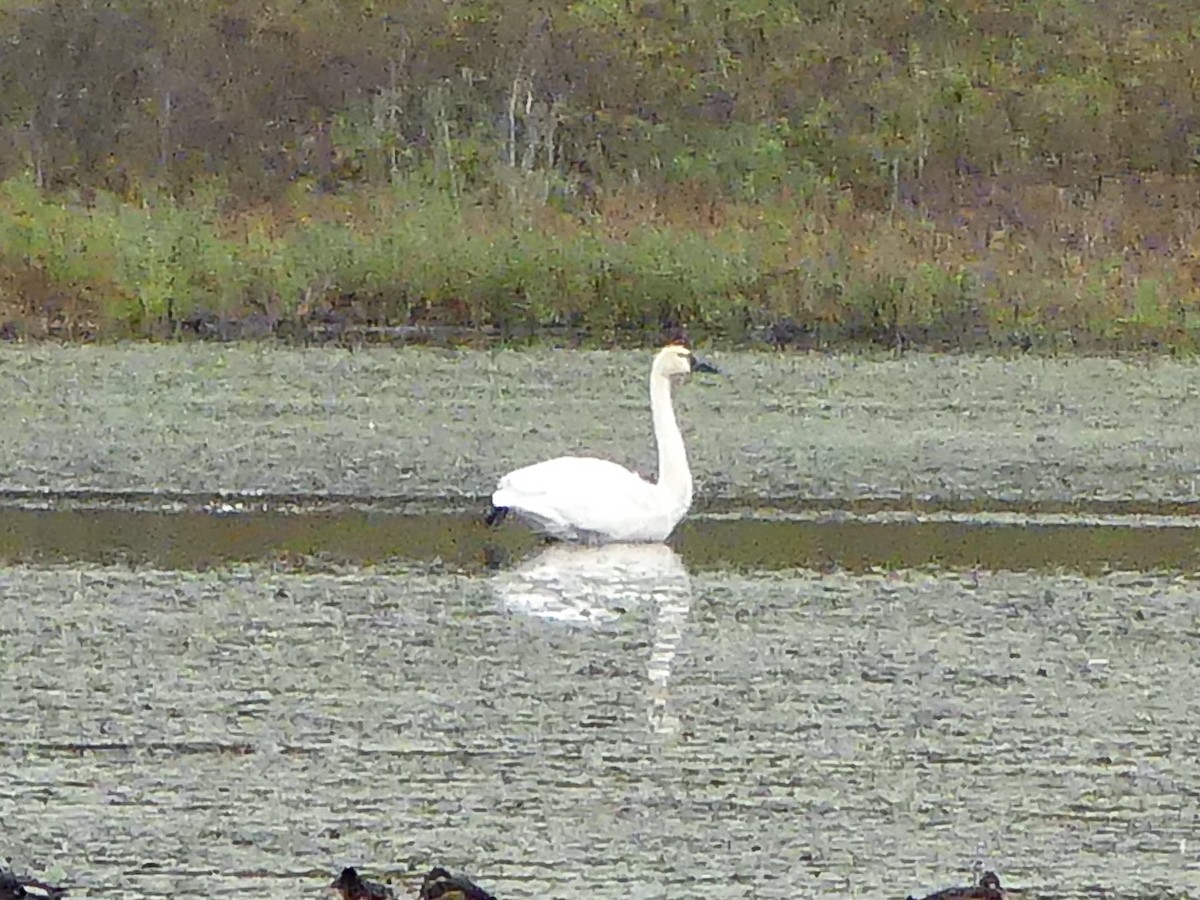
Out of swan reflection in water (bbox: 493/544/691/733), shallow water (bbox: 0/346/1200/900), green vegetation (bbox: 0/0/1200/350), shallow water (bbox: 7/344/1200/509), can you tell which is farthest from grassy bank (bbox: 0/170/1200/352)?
swan reflection in water (bbox: 493/544/691/733)

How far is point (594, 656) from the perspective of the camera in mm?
9023

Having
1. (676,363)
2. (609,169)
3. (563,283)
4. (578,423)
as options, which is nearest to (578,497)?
(676,363)

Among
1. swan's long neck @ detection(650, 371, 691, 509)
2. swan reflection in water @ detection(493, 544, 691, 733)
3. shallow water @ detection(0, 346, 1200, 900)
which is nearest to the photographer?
shallow water @ detection(0, 346, 1200, 900)

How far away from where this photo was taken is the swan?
11.6 m

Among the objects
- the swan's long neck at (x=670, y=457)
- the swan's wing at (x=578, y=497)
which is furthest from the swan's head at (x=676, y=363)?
the swan's wing at (x=578, y=497)

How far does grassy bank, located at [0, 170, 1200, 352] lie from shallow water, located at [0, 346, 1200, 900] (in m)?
5.38

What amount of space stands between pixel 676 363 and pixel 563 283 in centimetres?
909

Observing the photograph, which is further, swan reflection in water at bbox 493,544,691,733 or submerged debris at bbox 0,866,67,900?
swan reflection in water at bbox 493,544,691,733

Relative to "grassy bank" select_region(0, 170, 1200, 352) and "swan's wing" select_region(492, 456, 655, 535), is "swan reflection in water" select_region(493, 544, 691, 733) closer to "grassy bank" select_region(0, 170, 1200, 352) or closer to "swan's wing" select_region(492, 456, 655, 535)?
"swan's wing" select_region(492, 456, 655, 535)

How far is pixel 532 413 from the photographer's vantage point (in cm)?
1612

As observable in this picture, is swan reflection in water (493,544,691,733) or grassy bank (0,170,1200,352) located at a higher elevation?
grassy bank (0,170,1200,352)

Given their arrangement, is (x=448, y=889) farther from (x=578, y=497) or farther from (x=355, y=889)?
(x=578, y=497)

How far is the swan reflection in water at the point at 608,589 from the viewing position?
31.3ft

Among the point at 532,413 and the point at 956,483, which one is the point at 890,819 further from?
the point at 532,413
